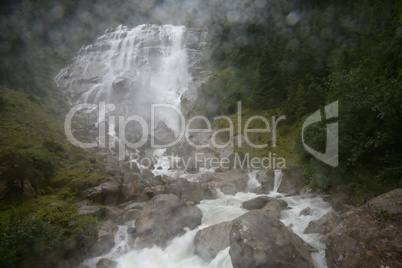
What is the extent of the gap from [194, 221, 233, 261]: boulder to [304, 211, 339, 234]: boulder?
2.98 meters

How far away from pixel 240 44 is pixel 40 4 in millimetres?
62626

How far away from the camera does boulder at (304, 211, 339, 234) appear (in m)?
8.65

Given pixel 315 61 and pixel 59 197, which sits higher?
pixel 315 61

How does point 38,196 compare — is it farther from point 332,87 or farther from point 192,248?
point 332,87

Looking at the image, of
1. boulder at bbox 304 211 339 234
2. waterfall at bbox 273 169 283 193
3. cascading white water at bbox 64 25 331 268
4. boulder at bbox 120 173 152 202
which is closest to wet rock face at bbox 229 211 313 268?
cascading white water at bbox 64 25 331 268

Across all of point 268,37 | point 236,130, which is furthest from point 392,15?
point 268,37

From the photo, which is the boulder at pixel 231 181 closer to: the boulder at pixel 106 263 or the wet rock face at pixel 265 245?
the wet rock face at pixel 265 245

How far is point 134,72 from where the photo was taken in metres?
50.4

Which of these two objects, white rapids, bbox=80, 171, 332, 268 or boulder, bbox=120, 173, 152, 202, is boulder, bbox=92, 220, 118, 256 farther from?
boulder, bbox=120, 173, 152, 202

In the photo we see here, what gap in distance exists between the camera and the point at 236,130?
82.0 feet

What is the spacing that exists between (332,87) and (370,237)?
11177 mm

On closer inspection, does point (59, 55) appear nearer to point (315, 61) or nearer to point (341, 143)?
point (315, 61)

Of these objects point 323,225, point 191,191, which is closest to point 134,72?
point 191,191

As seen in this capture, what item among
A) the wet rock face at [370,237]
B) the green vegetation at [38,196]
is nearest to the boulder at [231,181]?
the green vegetation at [38,196]
